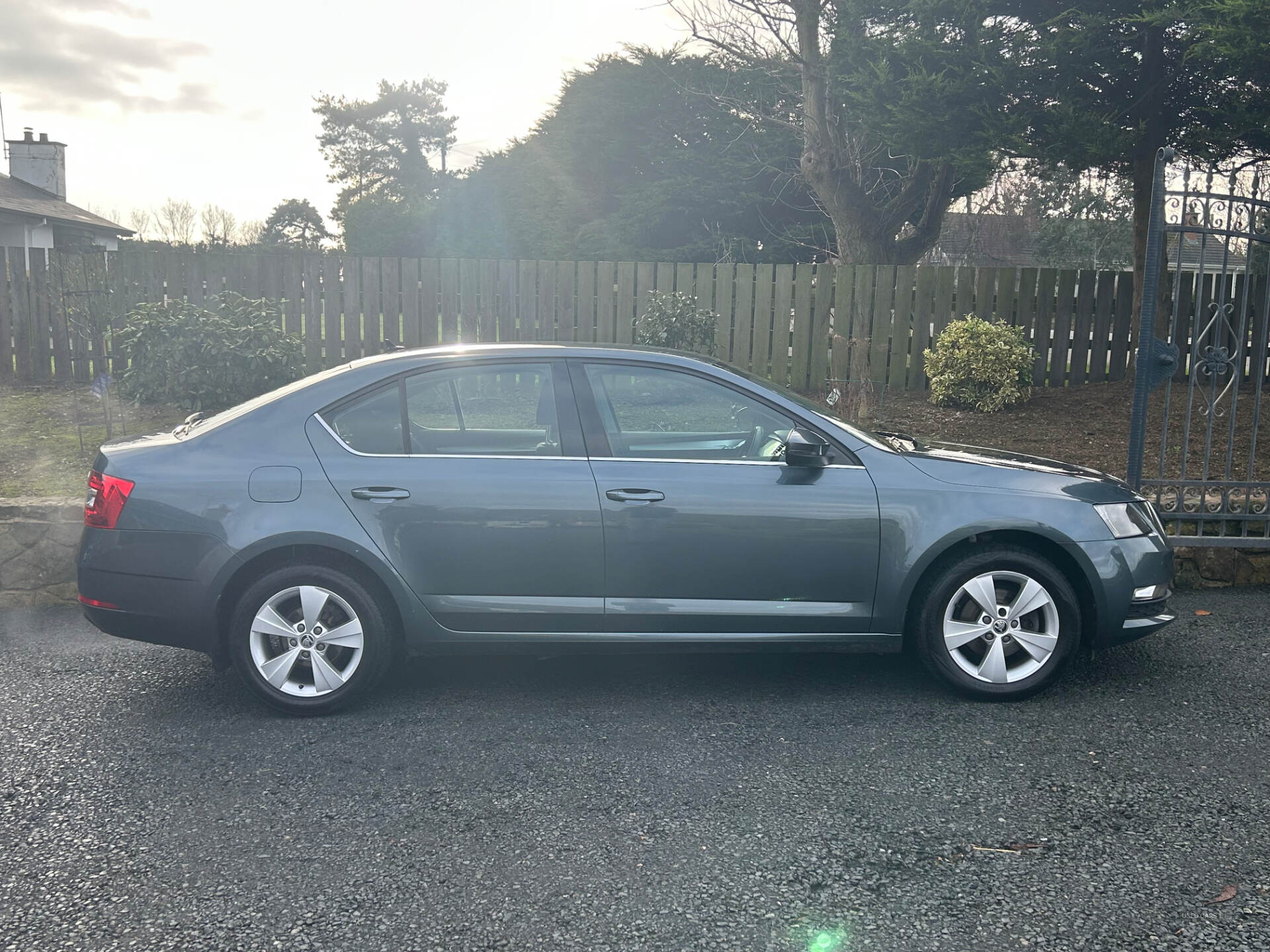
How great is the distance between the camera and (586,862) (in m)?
3.25

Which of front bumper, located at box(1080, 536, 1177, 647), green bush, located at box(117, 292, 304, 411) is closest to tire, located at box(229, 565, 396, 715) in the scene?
front bumper, located at box(1080, 536, 1177, 647)

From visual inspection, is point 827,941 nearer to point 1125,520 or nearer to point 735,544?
point 735,544

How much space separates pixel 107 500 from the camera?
443cm

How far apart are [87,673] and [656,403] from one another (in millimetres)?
2999

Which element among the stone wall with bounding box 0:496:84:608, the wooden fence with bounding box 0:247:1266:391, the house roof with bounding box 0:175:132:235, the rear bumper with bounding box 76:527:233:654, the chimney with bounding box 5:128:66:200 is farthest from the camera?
the chimney with bounding box 5:128:66:200

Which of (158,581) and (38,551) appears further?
(38,551)

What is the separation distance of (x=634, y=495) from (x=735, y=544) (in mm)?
469

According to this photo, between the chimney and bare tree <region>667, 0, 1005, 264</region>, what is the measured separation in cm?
2556

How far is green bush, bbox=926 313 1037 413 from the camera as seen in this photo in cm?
1182

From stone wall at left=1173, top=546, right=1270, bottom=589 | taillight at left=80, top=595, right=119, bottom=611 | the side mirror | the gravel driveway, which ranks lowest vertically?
the gravel driveway

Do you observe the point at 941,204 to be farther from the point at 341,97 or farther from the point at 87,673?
the point at 341,97

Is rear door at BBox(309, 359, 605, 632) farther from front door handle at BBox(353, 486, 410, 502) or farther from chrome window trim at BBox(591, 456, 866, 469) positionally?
chrome window trim at BBox(591, 456, 866, 469)

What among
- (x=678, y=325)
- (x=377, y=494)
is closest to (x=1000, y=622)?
(x=377, y=494)

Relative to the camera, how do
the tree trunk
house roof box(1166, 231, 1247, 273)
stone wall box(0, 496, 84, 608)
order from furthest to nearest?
the tree trunk → house roof box(1166, 231, 1247, 273) → stone wall box(0, 496, 84, 608)
